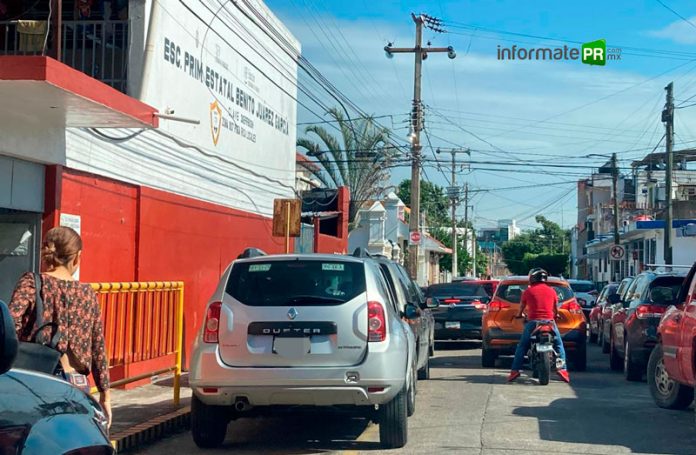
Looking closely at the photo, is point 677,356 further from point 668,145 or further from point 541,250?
point 541,250

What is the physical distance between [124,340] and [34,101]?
8.61ft

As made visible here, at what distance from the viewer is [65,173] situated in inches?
449

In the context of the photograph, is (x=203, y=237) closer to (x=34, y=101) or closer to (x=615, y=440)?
(x=34, y=101)

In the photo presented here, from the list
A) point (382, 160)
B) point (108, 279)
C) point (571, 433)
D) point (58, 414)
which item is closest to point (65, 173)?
point (108, 279)

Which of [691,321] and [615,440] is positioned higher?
[691,321]

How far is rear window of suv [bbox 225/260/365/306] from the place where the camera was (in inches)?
328

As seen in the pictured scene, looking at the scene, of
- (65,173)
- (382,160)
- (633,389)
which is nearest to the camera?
(65,173)

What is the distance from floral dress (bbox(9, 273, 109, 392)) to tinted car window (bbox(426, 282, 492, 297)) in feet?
49.4

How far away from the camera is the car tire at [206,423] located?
28.1 feet

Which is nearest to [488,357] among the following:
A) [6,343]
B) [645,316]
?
[645,316]

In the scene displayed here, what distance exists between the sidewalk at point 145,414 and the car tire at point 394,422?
7.63ft

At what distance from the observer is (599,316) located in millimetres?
22375

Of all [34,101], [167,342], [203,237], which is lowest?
[167,342]

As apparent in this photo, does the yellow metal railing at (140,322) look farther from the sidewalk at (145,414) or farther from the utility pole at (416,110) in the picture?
the utility pole at (416,110)
